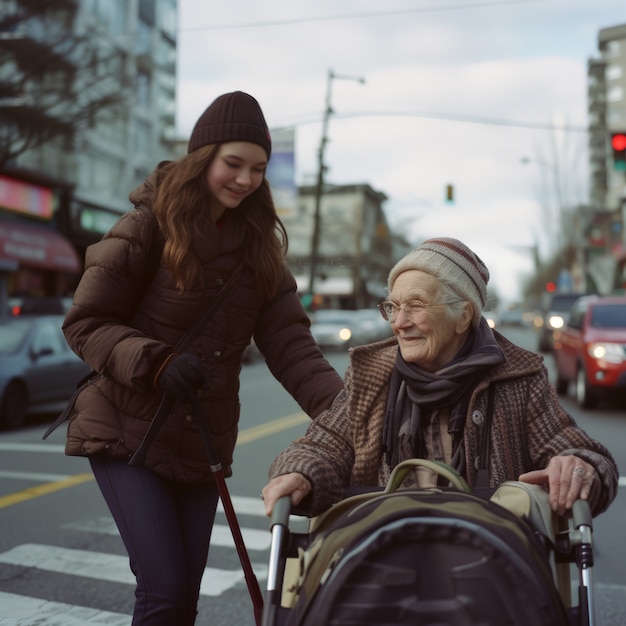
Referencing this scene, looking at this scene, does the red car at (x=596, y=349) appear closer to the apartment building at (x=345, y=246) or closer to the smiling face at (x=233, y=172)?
the smiling face at (x=233, y=172)

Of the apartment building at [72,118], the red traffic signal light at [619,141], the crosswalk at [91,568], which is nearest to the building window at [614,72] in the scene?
the apartment building at [72,118]

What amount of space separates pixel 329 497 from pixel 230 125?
48.3 inches

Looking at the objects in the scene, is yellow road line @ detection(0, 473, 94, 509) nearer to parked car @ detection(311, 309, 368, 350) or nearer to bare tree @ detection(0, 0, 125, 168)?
bare tree @ detection(0, 0, 125, 168)

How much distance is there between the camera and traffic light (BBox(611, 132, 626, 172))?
54.9 feet

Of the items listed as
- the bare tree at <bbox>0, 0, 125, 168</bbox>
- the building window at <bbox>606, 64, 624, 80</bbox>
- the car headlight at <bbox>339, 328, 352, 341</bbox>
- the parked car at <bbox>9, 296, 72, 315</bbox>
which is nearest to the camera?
the parked car at <bbox>9, 296, 72, 315</bbox>

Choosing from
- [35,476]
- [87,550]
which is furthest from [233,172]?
[35,476]

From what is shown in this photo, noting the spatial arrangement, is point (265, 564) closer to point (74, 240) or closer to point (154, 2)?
point (74, 240)

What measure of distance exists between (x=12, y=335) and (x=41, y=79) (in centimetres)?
1428

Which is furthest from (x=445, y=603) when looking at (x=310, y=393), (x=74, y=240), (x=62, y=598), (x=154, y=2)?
(x=154, y=2)

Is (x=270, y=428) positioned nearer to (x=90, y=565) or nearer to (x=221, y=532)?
(x=221, y=532)

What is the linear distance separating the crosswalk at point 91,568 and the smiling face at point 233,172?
2.56 meters

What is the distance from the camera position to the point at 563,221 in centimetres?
6794

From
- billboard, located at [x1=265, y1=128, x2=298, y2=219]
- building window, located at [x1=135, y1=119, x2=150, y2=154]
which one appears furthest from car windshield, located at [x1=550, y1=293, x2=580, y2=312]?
building window, located at [x1=135, y1=119, x2=150, y2=154]

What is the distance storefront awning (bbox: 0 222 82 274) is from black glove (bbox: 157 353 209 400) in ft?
83.5
